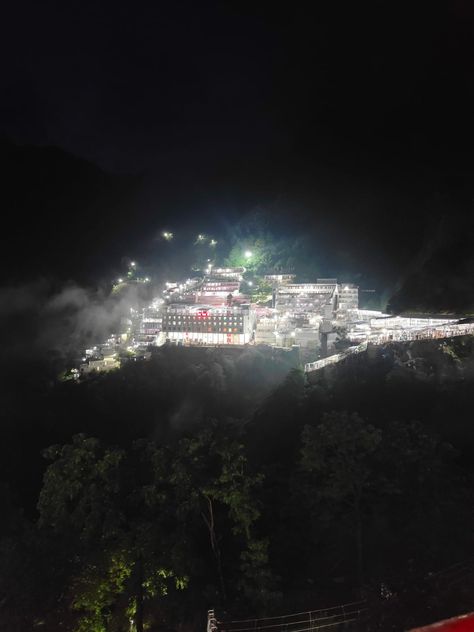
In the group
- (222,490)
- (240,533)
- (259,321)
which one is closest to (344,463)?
(222,490)

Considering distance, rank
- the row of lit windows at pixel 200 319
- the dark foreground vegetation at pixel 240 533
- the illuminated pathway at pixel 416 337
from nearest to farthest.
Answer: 1. the dark foreground vegetation at pixel 240 533
2. the illuminated pathway at pixel 416 337
3. the row of lit windows at pixel 200 319

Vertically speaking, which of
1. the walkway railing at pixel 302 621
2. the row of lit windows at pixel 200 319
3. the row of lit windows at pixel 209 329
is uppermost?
the row of lit windows at pixel 200 319

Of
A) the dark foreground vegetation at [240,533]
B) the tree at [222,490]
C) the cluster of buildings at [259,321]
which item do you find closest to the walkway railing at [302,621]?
the dark foreground vegetation at [240,533]

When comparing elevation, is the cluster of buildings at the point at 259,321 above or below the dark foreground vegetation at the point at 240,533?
above

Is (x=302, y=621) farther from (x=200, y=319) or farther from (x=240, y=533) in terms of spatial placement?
(x=200, y=319)

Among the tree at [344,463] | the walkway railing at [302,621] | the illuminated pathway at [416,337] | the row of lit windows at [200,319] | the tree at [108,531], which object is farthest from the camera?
the row of lit windows at [200,319]

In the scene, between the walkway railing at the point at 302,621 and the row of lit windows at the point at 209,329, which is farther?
the row of lit windows at the point at 209,329

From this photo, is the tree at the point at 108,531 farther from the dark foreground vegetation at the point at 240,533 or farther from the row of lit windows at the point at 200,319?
the row of lit windows at the point at 200,319
